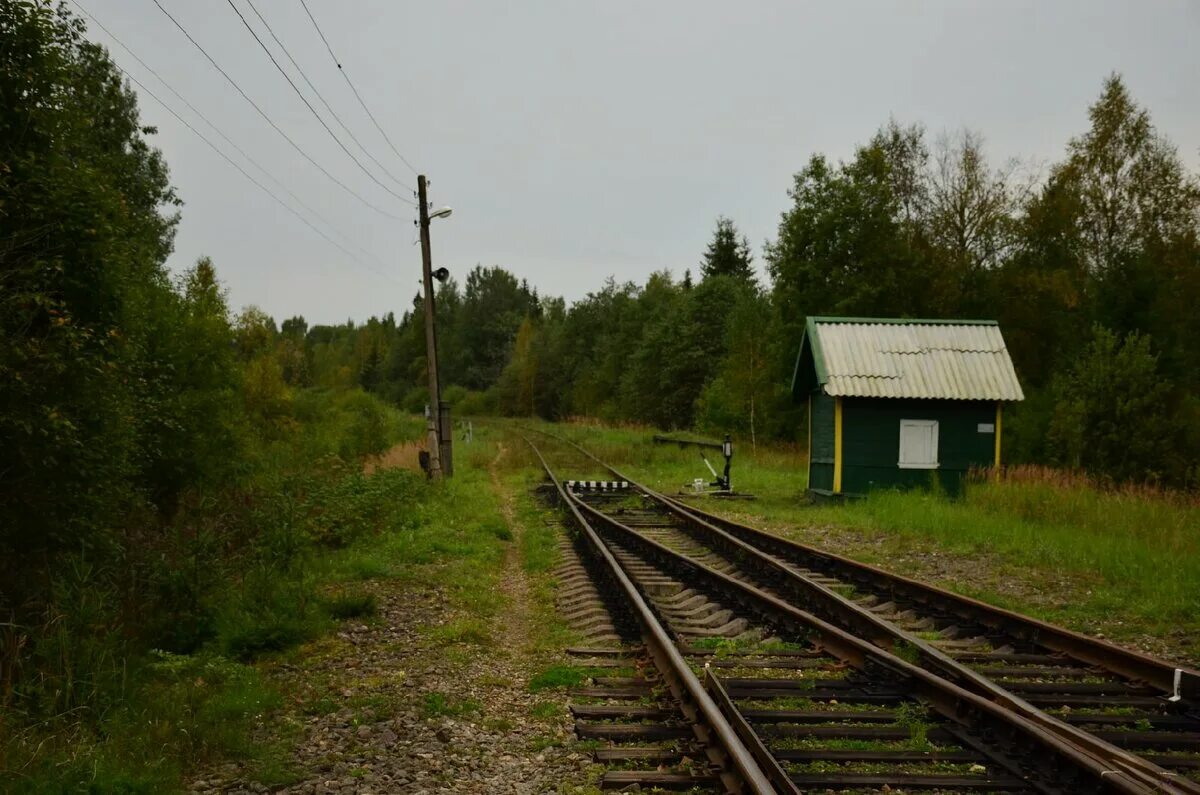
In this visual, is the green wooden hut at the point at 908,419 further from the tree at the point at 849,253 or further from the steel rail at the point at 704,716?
the tree at the point at 849,253

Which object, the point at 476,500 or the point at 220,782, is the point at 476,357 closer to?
the point at 476,500

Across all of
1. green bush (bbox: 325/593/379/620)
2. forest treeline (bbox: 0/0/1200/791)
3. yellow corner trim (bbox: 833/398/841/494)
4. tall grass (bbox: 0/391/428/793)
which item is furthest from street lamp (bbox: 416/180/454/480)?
green bush (bbox: 325/593/379/620)

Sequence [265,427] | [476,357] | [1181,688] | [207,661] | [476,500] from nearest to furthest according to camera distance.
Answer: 1. [1181,688]
2. [207,661]
3. [476,500]
4. [265,427]
5. [476,357]

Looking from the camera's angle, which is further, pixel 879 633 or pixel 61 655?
pixel 879 633

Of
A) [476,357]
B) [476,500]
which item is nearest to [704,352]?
[476,500]

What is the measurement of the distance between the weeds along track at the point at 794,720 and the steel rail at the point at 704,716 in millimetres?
10

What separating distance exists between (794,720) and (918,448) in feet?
47.7

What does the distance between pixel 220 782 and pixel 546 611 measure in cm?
472

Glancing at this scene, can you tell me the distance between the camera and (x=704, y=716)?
5.32m

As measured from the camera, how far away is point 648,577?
10.5 metres

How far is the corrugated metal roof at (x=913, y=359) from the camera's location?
18.8 m

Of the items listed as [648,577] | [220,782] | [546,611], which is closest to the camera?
[220,782]

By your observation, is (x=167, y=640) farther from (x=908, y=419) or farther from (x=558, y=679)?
(x=908, y=419)

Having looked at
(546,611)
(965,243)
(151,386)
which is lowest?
(546,611)
